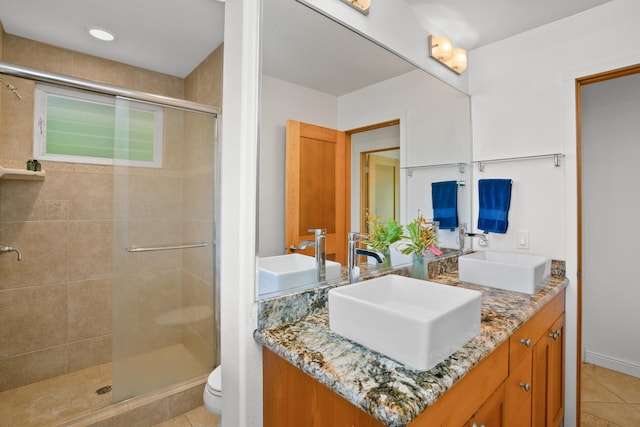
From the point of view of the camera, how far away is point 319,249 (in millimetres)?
1340

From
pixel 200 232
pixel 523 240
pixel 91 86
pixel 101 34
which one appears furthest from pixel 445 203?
pixel 101 34

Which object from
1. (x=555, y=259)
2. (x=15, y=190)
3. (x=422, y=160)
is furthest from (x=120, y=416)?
(x=555, y=259)

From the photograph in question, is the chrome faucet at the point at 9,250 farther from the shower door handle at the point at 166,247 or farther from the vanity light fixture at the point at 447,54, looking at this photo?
the vanity light fixture at the point at 447,54

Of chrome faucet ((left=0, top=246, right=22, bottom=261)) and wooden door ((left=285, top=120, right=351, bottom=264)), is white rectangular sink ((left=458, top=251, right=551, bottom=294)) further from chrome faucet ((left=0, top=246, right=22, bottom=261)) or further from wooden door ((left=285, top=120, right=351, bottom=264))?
chrome faucet ((left=0, top=246, right=22, bottom=261))

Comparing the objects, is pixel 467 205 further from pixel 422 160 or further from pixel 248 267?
pixel 248 267

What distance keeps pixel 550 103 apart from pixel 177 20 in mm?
2343

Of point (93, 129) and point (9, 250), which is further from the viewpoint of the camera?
point (93, 129)

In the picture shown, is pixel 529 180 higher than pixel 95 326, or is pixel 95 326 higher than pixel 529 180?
pixel 529 180

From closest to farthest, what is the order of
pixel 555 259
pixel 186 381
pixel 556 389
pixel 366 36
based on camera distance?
pixel 366 36, pixel 556 389, pixel 555 259, pixel 186 381

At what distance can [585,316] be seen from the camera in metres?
2.63

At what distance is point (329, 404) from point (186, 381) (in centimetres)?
157

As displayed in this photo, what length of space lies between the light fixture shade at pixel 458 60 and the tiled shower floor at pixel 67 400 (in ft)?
8.61

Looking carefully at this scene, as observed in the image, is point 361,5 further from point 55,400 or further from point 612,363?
point 612,363

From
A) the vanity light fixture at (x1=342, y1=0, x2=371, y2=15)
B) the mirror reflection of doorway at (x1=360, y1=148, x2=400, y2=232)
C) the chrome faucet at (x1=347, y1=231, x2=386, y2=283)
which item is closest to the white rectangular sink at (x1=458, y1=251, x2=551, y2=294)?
the mirror reflection of doorway at (x1=360, y1=148, x2=400, y2=232)
